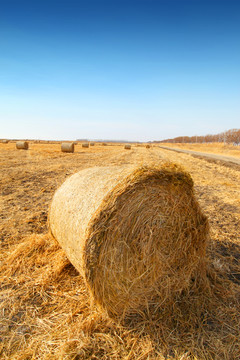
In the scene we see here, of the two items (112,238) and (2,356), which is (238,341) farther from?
(2,356)

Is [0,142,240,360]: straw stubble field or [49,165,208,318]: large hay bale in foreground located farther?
[49,165,208,318]: large hay bale in foreground

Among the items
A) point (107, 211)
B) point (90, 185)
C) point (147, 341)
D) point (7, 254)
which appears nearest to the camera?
point (147, 341)

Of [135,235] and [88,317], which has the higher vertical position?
[135,235]

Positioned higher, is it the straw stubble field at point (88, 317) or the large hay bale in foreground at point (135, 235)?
the large hay bale in foreground at point (135, 235)

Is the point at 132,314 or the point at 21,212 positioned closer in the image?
the point at 132,314

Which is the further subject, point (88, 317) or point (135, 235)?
point (135, 235)

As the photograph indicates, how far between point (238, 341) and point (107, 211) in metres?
2.08

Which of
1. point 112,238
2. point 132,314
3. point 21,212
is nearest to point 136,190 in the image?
point 112,238

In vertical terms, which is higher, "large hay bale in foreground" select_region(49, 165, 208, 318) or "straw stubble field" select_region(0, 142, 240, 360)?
"large hay bale in foreground" select_region(49, 165, 208, 318)

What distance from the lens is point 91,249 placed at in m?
2.54

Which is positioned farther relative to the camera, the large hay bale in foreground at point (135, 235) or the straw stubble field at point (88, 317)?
the large hay bale in foreground at point (135, 235)

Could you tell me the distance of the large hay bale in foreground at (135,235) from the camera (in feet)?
8.63

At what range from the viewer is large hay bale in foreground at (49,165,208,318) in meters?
2.63

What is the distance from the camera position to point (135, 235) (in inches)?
111
